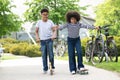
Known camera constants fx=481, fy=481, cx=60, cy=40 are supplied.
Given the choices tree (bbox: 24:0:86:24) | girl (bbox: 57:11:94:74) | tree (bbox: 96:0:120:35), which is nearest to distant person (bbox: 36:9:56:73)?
girl (bbox: 57:11:94:74)

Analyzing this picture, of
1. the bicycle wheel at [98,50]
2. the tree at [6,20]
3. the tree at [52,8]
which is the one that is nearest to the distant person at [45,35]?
the bicycle wheel at [98,50]

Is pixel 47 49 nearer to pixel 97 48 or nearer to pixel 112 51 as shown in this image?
pixel 97 48

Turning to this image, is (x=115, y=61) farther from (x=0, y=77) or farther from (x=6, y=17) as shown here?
(x=6, y=17)

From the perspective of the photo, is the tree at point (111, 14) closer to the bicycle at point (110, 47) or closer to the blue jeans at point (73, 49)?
the bicycle at point (110, 47)

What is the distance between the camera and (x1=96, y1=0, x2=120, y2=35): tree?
44.6 m

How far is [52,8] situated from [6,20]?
496cm

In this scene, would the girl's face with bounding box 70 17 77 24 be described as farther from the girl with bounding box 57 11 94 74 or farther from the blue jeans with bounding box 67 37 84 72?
the blue jeans with bounding box 67 37 84 72

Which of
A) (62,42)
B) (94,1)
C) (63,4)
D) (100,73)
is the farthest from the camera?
(94,1)

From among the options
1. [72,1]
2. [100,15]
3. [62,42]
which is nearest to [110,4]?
[100,15]

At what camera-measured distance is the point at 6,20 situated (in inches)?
1272

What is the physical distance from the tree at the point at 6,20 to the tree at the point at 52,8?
2669 mm

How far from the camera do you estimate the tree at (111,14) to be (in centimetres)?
4456

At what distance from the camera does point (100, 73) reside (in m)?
11.9

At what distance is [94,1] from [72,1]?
994 inches
